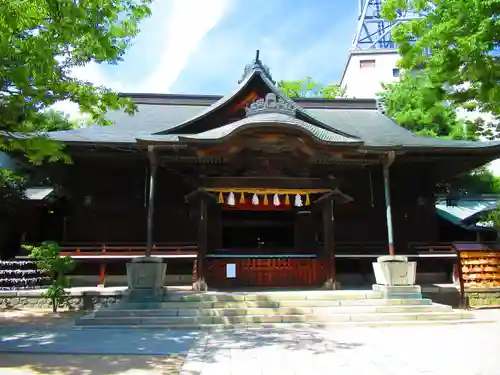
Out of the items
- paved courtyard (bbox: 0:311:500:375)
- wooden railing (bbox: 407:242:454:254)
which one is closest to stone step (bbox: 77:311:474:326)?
paved courtyard (bbox: 0:311:500:375)

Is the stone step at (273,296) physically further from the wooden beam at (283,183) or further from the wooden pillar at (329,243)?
the wooden beam at (283,183)

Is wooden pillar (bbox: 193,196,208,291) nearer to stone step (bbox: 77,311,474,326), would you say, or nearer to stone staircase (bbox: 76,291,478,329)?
stone staircase (bbox: 76,291,478,329)

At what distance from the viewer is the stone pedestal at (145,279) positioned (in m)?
9.77

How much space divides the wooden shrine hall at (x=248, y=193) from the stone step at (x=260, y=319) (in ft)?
6.98

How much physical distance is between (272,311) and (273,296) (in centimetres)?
67

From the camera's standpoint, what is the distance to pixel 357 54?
45.5 metres

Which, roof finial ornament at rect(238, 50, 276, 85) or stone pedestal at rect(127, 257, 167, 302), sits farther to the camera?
roof finial ornament at rect(238, 50, 276, 85)

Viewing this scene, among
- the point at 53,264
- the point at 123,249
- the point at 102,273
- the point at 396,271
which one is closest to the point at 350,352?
the point at 396,271

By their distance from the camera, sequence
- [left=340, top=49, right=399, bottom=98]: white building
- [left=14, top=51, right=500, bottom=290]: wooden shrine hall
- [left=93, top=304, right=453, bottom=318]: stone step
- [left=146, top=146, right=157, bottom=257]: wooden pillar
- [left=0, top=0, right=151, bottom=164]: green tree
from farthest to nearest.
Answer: [left=340, top=49, right=399, bottom=98]: white building, [left=14, top=51, right=500, bottom=290]: wooden shrine hall, [left=146, top=146, right=157, bottom=257]: wooden pillar, [left=93, top=304, right=453, bottom=318]: stone step, [left=0, top=0, right=151, bottom=164]: green tree

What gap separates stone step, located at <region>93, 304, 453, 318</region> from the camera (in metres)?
9.04

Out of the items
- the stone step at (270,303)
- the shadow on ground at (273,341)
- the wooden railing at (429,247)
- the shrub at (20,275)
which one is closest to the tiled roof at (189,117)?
the wooden railing at (429,247)

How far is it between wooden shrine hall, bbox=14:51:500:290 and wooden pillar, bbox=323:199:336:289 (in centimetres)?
3

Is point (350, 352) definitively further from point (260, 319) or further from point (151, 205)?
point (151, 205)

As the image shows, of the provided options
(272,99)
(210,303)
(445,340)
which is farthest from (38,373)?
(272,99)
